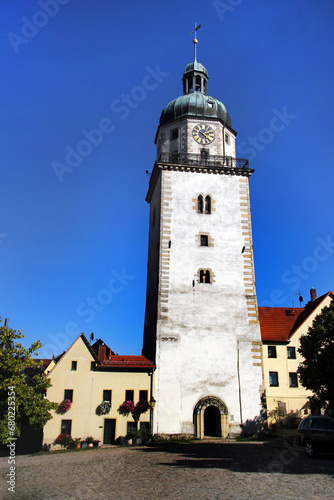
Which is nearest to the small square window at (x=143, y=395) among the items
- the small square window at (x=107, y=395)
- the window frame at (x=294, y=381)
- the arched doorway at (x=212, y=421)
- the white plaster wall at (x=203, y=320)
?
the white plaster wall at (x=203, y=320)

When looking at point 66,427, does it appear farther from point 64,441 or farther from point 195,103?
point 195,103

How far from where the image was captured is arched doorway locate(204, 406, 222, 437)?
1119 inches

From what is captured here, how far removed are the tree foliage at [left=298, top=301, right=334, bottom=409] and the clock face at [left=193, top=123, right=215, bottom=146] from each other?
18024mm

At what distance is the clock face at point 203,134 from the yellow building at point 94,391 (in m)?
18.9

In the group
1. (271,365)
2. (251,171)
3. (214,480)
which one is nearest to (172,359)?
(271,365)

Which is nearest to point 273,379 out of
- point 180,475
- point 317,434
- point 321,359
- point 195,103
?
point 321,359

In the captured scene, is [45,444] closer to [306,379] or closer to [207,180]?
[306,379]

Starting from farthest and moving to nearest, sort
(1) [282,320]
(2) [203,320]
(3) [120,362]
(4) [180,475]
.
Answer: (1) [282,320] < (2) [203,320] < (3) [120,362] < (4) [180,475]

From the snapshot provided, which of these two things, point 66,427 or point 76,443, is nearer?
point 76,443

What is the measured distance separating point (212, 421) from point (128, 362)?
24.3 feet

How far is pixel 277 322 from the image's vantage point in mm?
38750

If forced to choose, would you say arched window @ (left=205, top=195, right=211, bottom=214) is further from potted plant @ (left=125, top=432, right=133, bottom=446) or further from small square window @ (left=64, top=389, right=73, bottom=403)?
potted plant @ (left=125, top=432, right=133, bottom=446)

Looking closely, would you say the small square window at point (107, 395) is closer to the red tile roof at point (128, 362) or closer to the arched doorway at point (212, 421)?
the red tile roof at point (128, 362)

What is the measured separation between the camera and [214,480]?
14.5 m
